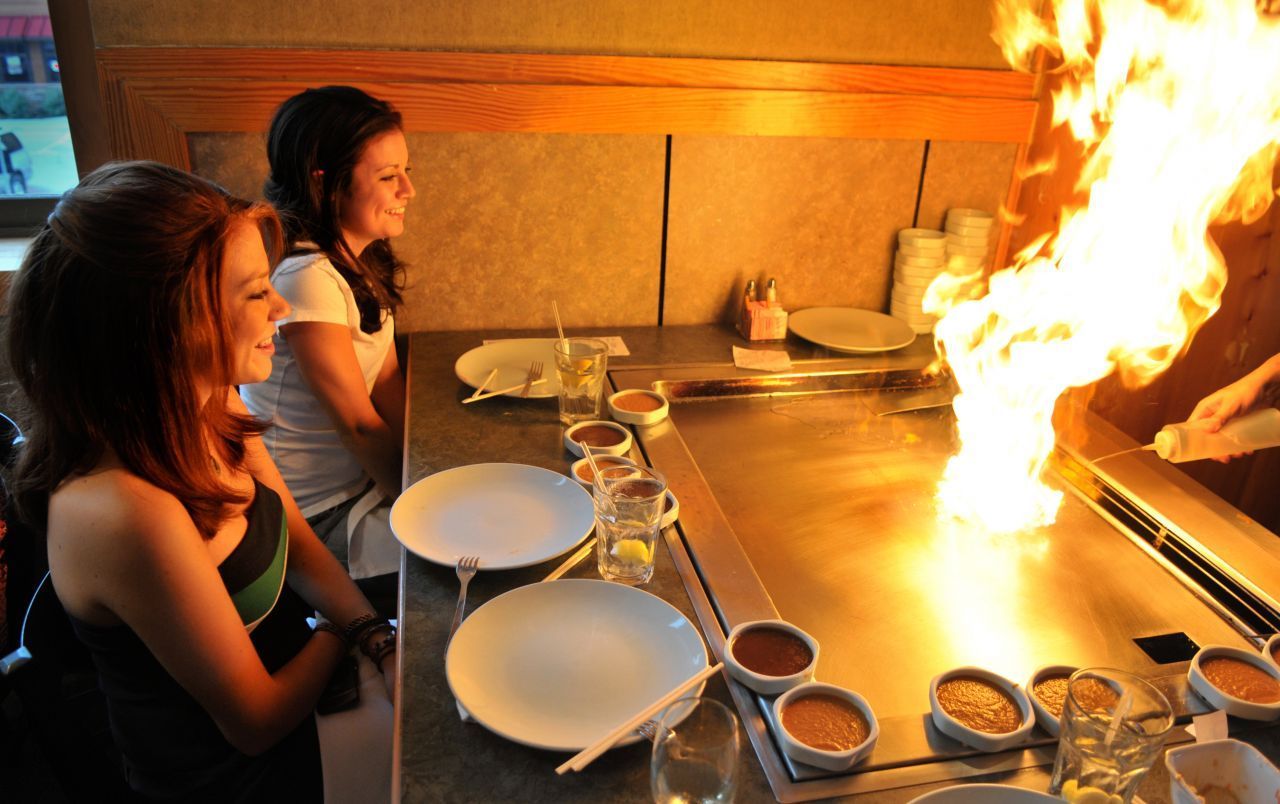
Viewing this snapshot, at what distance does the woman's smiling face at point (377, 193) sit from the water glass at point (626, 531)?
908 mm

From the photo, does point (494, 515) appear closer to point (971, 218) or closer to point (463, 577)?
point (463, 577)

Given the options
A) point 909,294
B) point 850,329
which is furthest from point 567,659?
point 909,294

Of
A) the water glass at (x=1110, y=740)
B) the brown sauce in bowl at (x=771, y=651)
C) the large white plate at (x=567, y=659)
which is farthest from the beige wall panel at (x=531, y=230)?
the water glass at (x=1110, y=740)

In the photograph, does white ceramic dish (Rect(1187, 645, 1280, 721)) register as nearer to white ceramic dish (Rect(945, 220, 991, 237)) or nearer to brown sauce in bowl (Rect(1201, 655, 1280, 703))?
brown sauce in bowl (Rect(1201, 655, 1280, 703))

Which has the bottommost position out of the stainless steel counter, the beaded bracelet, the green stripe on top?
the beaded bracelet

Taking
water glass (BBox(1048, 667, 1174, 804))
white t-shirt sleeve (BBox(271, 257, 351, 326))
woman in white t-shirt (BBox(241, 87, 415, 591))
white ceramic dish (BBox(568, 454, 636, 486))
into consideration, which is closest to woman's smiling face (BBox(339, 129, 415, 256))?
woman in white t-shirt (BBox(241, 87, 415, 591))

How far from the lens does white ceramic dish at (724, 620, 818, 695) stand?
1.06 meters

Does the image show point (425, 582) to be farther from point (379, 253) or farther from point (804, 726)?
point (379, 253)

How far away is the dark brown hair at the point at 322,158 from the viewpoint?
174 cm

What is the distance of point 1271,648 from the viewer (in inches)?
45.7

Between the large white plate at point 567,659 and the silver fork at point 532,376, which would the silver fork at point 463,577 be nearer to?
the large white plate at point 567,659

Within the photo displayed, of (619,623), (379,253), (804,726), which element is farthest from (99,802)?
Result: (379,253)

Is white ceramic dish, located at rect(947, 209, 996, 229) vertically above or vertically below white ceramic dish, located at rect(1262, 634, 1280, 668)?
above

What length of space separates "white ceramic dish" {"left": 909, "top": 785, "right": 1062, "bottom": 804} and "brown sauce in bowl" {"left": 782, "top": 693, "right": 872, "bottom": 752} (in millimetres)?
96
